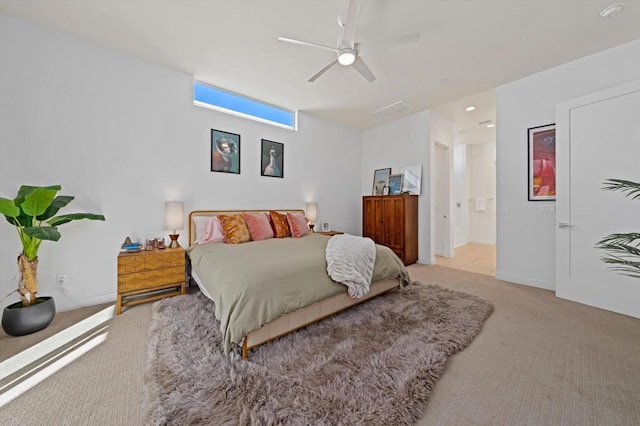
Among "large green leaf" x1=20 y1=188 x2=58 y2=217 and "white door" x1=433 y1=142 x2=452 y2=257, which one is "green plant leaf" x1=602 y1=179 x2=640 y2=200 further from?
"large green leaf" x1=20 y1=188 x2=58 y2=217

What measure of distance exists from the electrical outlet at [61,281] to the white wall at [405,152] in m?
5.25

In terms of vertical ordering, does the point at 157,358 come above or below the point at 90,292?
below

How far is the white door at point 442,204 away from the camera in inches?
211

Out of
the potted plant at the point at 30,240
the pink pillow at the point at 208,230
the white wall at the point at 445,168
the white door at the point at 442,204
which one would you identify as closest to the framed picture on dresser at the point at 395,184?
the white wall at the point at 445,168

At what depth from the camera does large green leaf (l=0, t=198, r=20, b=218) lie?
6.50ft

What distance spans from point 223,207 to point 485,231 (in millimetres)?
Answer: 7212

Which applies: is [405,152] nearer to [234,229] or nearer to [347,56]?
[347,56]

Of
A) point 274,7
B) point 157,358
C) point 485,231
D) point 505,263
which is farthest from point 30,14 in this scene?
point 485,231

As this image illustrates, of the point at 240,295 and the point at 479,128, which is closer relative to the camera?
the point at 240,295

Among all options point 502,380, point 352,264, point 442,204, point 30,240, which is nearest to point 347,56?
point 352,264

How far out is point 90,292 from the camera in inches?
108

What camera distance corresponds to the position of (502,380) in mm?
1578

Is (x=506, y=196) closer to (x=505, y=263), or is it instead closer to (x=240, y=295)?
(x=505, y=263)

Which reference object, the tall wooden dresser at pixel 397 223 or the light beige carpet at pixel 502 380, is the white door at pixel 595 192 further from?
the tall wooden dresser at pixel 397 223
